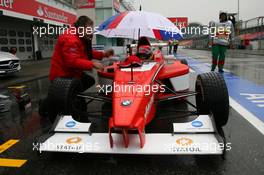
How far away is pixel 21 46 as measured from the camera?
19.9m

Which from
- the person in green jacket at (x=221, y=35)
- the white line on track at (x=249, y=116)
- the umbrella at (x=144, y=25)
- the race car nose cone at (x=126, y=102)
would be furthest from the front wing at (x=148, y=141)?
the person in green jacket at (x=221, y=35)

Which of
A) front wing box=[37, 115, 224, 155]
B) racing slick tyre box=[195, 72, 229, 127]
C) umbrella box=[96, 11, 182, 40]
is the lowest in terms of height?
front wing box=[37, 115, 224, 155]

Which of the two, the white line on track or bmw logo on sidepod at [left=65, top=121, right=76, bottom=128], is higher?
bmw logo on sidepod at [left=65, top=121, right=76, bottom=128]

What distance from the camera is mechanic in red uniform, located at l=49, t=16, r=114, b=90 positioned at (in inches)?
168

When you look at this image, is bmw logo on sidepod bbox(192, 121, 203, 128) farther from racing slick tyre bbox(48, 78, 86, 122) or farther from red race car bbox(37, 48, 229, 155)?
racing slick tyre bbox(48, 78, 86, 122)

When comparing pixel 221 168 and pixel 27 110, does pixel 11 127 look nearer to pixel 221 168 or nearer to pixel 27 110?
pixel 27 110

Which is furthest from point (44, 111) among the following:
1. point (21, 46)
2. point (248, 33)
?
point (248, 33)

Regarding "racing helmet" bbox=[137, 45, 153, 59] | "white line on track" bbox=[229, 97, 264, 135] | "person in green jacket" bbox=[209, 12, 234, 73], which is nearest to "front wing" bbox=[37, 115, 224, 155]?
"white line on track" bbox=[229, 97, 264, 135]

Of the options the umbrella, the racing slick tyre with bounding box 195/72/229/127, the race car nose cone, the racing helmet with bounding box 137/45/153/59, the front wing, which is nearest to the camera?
the front wing

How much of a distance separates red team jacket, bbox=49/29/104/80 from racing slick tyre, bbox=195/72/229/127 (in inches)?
62.6

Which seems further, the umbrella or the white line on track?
the umbrella

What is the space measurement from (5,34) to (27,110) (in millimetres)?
13835

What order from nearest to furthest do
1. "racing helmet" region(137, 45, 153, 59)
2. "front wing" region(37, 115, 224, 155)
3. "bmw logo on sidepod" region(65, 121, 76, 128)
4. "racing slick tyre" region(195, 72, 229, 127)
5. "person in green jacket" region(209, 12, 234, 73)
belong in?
"front wing" region(37, 115, 224, 155) → "bmw logo on sidepod" region(65, 121, 76, 128) → "racing slick tyre" region(195, 72, 229, 127) → "racing helmet" region(137, 45, 153, 59) → "person in green jacket" region(209, 12, 234, 73)

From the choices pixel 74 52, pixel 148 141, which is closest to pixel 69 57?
pixel 74 52
